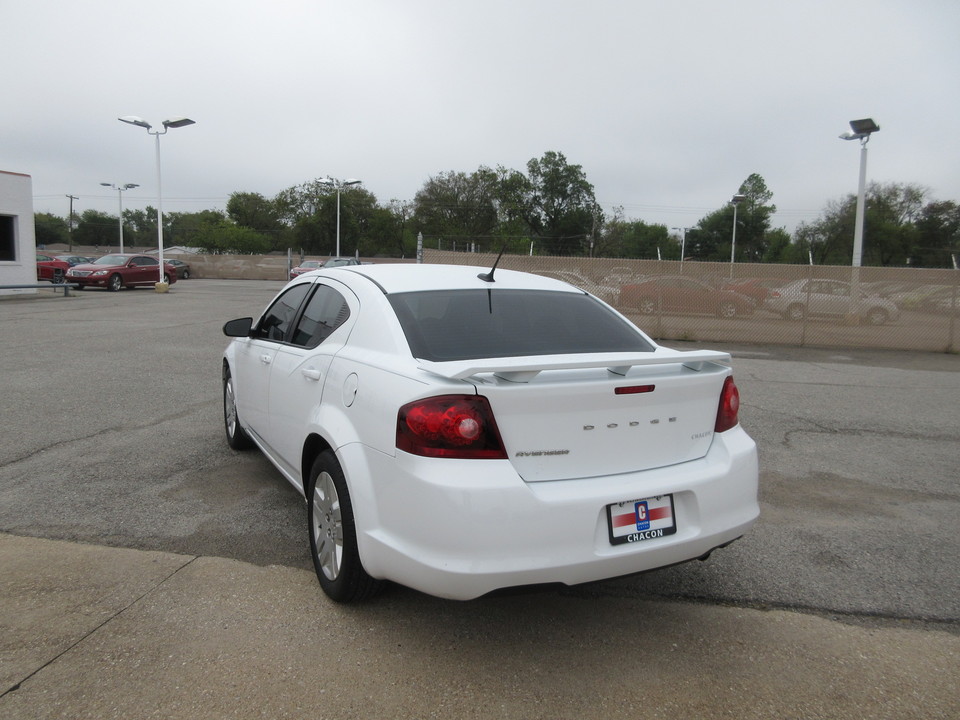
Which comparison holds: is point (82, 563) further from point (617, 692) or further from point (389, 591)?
point (617, 692)

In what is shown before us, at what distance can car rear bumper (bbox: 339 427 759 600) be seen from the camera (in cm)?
259

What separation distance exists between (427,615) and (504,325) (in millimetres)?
1423

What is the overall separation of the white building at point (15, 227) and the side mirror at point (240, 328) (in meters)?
24.0

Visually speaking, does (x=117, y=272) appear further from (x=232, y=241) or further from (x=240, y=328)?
(x=232, y=241)

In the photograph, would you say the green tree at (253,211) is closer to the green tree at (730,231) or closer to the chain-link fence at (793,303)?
the green tree at (730,231)

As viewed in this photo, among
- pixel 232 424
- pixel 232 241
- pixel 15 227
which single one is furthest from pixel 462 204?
pixel 232 424

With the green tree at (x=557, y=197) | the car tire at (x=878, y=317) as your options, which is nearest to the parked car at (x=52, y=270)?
the car tire at (x=878, y=317)

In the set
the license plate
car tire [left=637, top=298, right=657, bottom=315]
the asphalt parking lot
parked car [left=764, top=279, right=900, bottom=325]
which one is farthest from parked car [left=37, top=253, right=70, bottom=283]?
the license plate

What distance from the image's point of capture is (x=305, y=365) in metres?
3.82

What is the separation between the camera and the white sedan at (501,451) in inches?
103

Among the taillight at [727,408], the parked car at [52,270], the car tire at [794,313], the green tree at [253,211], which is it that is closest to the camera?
the taillight at [727,408]

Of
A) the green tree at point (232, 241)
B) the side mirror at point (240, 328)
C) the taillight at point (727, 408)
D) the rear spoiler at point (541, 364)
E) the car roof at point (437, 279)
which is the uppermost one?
the green tree at point (232, 241)

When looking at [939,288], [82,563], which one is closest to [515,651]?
[82,563]

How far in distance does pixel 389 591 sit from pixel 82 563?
1.65m
